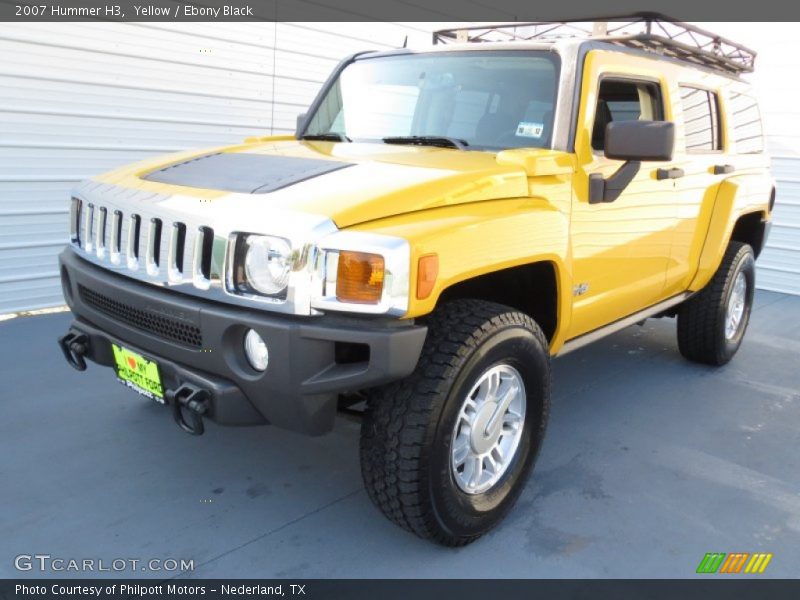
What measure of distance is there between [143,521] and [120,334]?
72 centimetres

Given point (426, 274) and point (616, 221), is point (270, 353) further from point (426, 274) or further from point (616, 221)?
point (616, 221)

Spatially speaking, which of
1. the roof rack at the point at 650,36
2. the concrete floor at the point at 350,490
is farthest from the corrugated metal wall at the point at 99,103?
the roof rack at the point at 650,36

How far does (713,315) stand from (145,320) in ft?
11.3

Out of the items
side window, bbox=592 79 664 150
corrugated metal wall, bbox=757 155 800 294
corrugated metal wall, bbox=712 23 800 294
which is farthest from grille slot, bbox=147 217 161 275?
corrugated metal wall, bbox=757 155 800 294

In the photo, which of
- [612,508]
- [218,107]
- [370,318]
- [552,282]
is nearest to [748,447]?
[612,508]

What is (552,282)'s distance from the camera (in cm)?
286

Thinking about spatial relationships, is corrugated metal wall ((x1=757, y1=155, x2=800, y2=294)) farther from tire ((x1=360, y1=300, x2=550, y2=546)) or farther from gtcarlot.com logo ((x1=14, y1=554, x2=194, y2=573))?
gtcarlot.com logo ((x1=14, y1=554, x2=194, y2=573))

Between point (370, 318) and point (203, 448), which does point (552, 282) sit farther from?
point (203, 448)

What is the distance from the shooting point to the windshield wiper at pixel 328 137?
3400 mm

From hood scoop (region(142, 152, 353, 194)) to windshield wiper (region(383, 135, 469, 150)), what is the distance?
1.72ft

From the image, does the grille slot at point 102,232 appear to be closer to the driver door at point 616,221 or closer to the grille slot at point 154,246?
the grille slot at point 154,246

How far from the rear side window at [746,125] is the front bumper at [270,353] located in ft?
10.9

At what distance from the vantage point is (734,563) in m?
2.55

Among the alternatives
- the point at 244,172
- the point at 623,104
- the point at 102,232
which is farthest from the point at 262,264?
the point at 623,104
